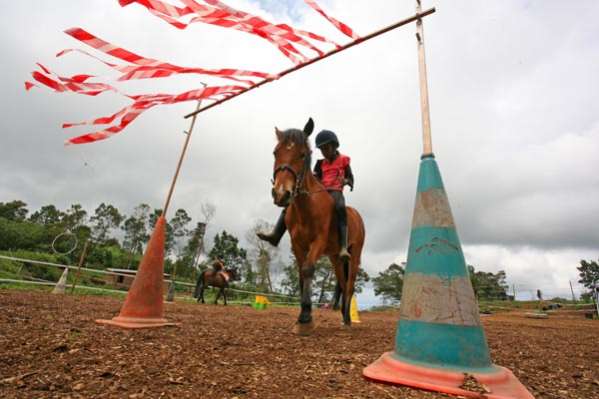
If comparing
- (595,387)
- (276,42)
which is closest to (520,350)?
(595,387)

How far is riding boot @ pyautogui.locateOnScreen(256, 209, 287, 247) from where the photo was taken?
470cm

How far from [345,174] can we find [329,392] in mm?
4213

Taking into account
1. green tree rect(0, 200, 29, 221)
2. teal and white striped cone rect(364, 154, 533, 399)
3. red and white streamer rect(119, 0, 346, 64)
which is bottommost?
teal and white striped cone rect(364, 154, 533, 399)

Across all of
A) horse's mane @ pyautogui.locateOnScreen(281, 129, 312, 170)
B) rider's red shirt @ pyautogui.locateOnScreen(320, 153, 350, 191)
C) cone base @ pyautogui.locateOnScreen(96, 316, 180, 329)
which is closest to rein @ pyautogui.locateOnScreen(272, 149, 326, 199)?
horse's mane @ pyautogui.locateOnScreen(281, 129, 312, 170)

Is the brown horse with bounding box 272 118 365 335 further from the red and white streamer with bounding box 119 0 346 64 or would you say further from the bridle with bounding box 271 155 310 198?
the red and white streamer with bounding box 119 0 346 64

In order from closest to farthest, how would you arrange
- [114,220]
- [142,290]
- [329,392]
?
1. [329,392]
2. [142,290]
3. [114,220]

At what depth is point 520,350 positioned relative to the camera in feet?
11.8

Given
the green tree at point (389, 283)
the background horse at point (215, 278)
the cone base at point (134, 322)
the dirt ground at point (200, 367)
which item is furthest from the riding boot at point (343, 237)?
the green tree at point (389, 283)

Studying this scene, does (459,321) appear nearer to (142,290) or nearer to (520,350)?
(520,350)

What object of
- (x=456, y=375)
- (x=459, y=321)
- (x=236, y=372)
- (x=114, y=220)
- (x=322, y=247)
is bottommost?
(x=236, y=372)

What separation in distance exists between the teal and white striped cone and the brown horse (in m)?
1.72

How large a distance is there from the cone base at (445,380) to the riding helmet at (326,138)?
3.98 metres

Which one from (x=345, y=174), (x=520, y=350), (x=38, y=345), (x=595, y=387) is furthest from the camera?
(x=345, y=174)

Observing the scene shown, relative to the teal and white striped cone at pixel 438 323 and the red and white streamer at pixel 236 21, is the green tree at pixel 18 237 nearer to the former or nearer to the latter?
the red and white streamer at pixel 236 21
